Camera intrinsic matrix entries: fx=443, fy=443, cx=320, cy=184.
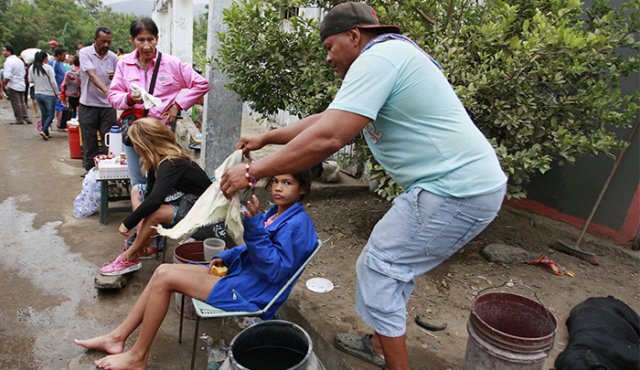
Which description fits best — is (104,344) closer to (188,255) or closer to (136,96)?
(188,255)

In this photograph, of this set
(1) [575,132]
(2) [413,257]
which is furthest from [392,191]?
(1) [575,132]

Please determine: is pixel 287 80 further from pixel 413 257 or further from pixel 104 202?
pixel 413 257

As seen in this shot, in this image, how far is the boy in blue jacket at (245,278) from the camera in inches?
95.0

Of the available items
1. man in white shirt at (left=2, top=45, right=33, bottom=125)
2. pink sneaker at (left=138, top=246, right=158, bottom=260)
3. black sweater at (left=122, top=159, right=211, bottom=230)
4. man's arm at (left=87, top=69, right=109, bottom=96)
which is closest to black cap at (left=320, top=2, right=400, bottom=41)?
black sweater at (left=122, top=159, right=211, bottom=230)

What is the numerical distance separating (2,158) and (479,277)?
7935 millimetres

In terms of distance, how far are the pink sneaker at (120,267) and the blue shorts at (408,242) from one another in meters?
2.33

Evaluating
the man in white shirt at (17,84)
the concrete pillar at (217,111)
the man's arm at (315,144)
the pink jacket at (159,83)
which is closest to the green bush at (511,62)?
the pink jacket at (159,83)

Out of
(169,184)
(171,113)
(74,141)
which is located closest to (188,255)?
(169,184)

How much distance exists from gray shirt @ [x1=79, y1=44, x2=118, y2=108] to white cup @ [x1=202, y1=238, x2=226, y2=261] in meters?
3.66

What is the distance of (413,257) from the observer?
2.15 m

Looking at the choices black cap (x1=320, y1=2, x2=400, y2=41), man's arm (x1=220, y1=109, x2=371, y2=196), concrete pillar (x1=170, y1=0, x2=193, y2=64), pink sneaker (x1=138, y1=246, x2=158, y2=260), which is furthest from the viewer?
concrete pillar (x1=170, y1=0, x2=193, y2=64)

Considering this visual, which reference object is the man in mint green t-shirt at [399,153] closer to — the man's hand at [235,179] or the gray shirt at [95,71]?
the man's hand at [235,179]

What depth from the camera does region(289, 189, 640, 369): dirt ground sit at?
9.89ft

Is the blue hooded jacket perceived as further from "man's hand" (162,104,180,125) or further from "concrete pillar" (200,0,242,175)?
"concrete pillar" (200,0,242,175)
